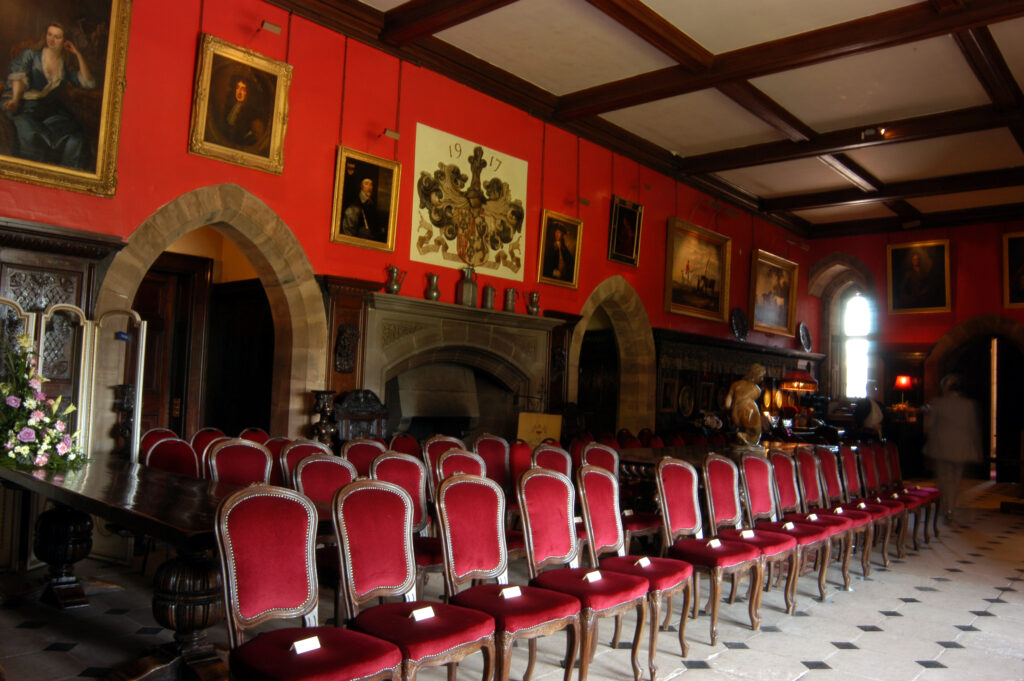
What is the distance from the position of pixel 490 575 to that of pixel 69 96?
475 cm

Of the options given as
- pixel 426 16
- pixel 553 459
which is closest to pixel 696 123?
pixel 426 16

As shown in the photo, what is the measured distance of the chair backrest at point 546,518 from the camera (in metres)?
3.98

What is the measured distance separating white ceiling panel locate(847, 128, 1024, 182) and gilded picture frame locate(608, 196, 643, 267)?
3371 mm

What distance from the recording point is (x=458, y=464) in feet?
16.1

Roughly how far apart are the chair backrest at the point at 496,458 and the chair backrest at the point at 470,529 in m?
2.17

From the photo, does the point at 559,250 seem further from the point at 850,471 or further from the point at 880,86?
the point at 850,471

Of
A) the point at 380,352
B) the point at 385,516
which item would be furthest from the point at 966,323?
the point at 385,516

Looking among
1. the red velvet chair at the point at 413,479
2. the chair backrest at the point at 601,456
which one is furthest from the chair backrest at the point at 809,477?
the red velvet chair at the point at 413,479

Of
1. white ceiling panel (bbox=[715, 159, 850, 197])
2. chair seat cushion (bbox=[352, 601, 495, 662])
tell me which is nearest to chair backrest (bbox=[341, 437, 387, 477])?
chair seat cushion (bbox=[352, 601, 495, 662])

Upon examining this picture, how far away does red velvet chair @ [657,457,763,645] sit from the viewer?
4.48 m

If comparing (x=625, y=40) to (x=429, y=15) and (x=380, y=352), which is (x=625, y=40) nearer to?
(x=429, y=15)

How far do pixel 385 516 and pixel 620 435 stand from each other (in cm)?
580

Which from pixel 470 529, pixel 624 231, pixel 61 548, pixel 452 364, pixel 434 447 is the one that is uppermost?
pixel 624 231

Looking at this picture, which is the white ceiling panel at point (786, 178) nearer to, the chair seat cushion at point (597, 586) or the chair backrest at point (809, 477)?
the chair backrest at point (809, 477)
